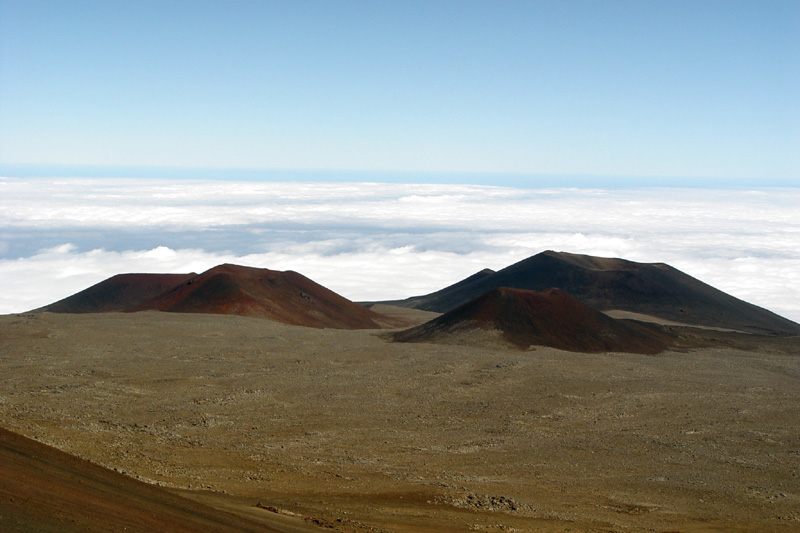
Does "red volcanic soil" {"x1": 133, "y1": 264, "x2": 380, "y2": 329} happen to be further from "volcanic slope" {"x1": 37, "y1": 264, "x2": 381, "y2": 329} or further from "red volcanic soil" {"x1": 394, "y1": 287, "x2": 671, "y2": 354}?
"red volcanic soil" {"x1": 394, "y1": 287, "x2": 671, "y2": 354}

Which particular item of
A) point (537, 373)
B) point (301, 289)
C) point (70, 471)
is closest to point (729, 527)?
point (70, 471)

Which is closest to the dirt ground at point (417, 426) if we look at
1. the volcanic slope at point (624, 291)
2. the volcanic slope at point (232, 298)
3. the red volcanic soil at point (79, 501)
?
the red volcanic soil at point (79, 501)

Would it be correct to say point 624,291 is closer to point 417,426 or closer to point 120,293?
point 120,293

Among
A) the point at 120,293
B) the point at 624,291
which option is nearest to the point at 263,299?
the point at 120,293

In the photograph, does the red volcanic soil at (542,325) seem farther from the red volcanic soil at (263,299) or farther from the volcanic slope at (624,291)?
the volcanic slope at (624,291)

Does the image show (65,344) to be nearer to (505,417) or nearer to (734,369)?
(505,417)

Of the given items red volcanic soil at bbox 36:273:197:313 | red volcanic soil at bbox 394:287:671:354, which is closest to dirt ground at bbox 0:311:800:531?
red volcanic soil at bbox 394:287:671:354
